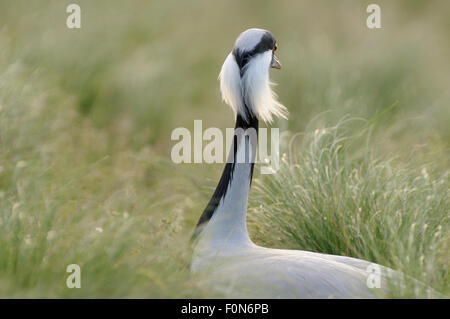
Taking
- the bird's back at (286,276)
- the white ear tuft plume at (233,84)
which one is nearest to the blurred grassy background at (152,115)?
the bird's back at (286,276)

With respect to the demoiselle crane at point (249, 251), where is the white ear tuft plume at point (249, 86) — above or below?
above

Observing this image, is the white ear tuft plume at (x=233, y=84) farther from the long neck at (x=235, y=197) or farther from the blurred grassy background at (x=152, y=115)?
the blurred grassy background at (x=152, y=115)

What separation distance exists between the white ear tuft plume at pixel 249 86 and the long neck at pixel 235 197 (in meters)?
0.07

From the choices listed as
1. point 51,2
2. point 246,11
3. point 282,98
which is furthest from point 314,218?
A: point 246,11

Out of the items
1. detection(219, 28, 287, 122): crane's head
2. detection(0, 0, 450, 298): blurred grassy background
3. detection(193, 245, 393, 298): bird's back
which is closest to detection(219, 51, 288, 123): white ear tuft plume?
detection(219, 28, 287, 122): crane's head

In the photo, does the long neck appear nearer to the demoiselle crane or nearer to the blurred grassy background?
the demoiselle crane

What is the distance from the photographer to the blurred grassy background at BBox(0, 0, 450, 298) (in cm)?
296

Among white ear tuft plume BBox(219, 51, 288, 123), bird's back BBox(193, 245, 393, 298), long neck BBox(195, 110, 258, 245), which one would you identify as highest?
white ear tuft plume BBox(219, 51, 288, 123)

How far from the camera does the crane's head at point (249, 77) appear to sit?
363cm

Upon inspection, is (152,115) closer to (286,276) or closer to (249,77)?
(249,77)

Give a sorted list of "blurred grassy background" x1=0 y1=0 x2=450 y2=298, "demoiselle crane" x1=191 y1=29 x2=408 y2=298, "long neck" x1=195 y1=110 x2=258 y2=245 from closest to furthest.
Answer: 1. "blurred grassy background" x1=0 y1=0 x2=450 y2=298
2. "demoiselle crane" x1=191 y1=29 x2=408 y2=298
3. "long neck" x1=195 y1=110 x2=258 y2=245

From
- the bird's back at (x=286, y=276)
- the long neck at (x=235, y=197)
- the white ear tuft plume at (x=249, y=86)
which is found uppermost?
the white ear tuft plume at (x=249, y=86)
